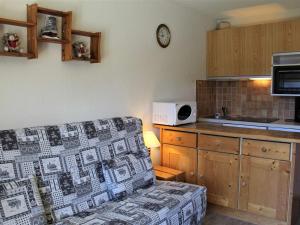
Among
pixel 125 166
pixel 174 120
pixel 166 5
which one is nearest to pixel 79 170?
pixel 125 166

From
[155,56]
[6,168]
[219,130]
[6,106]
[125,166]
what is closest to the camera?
[6,168]

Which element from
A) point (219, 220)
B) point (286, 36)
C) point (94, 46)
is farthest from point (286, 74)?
point (94, 46)

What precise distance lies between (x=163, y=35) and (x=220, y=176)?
1679 millimetres

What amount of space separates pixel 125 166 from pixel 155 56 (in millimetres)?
1410

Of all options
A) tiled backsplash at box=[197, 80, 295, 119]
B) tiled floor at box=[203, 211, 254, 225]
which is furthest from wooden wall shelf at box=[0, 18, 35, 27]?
tiled backsplash at box=[197, 80, 295, 119]

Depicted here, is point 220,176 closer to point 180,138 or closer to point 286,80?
point 180,138

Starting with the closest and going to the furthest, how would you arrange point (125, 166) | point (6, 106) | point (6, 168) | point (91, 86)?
point (6, 168) < point (6, 106) < point (125, 166) < point (91, 86)

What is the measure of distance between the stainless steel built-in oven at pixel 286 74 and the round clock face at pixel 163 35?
128cm

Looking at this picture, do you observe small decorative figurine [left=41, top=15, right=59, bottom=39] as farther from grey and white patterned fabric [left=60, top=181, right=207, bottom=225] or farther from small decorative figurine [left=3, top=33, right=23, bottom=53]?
grey and white patterned fabric [left=60, top=181, right=207, bottom=225]

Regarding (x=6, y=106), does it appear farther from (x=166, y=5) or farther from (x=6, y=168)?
(x=166, y=5)

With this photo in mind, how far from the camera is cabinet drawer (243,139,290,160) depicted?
2.57 metres

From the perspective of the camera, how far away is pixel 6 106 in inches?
81.4

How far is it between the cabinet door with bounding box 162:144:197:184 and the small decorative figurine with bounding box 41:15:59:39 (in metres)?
1.75

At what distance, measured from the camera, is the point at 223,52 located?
3928mm
